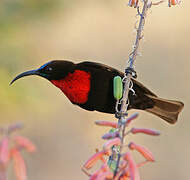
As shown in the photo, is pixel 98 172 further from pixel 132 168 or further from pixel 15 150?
pixel 15 150

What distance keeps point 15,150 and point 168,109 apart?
9.91 ft

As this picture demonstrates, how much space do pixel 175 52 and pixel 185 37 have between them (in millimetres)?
425

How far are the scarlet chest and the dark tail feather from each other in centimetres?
82

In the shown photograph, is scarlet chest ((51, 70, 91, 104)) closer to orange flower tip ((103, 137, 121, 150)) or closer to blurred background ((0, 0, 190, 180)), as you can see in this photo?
blurred background ((0, 0, 190, 180))

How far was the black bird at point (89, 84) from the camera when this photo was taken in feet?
11.8

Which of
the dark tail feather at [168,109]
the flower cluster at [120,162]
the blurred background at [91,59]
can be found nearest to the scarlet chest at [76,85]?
the dark tail feather at [168,109]

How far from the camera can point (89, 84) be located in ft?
12.2

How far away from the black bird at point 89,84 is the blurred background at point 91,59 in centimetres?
129

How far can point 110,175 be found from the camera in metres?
1.47

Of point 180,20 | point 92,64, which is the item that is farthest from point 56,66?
point 180,20

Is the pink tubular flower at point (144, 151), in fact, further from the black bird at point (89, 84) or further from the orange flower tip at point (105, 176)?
the black bird at point (89, 84)

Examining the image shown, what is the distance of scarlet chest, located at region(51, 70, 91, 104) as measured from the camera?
3.61 metres

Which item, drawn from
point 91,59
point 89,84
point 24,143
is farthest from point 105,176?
point 91,59

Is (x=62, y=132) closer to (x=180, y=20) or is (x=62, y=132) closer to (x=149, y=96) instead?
(x=180, y=20)
